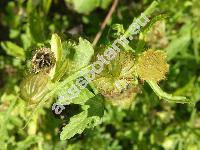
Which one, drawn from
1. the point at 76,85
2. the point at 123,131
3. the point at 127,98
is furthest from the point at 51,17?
the point at 76,85

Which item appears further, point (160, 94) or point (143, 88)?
point (143, 88)

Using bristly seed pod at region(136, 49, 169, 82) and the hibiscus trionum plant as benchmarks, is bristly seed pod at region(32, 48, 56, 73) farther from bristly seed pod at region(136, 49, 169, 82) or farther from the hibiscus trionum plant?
bristly seed pod at region(136, 49, 169, 82)

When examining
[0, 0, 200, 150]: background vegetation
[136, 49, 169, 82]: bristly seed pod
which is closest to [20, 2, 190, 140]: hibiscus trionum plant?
[136, 49, 169, 82]: bristly seed pod

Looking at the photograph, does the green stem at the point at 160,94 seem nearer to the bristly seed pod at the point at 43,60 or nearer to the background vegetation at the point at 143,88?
the bristly seed pod at the point at 43,60

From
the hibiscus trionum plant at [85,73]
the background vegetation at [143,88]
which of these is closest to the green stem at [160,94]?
the hibiscus trionum plant at [85,73]

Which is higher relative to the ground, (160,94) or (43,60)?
(43,60)

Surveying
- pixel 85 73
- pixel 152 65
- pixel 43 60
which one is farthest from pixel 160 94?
pixel 43 60

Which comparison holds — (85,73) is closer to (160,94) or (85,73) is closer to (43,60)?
(43,60)
